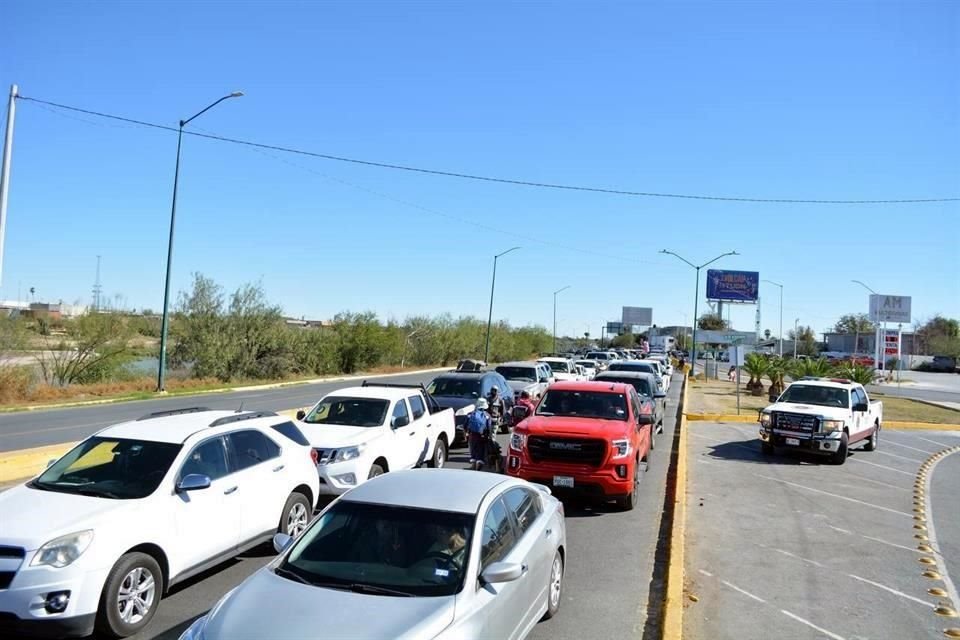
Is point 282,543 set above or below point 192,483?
below

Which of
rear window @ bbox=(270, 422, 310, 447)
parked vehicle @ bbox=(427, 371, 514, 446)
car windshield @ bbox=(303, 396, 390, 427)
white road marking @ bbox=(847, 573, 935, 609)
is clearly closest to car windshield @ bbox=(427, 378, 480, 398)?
parked vehicle @ bbox=(427, 371, 514, 446)

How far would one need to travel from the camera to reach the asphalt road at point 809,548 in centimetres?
653

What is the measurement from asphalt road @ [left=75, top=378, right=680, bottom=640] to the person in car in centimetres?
222

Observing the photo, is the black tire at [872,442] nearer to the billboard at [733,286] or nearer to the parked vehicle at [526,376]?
the parked vehicle at [526,376]

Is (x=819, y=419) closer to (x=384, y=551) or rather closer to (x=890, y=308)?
(x=384, y=551)

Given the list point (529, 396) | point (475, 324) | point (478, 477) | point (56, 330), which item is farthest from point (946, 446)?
point (475, 324)

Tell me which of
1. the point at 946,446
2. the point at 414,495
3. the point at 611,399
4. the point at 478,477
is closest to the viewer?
the point at 414,495

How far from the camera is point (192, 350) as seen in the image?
129 ft

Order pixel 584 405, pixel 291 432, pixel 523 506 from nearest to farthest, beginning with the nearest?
pixel 523 506, pixel 291 432, pixel 584 405

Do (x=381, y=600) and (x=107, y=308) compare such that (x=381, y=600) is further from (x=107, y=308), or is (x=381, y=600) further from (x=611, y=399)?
(x=107, y=308)

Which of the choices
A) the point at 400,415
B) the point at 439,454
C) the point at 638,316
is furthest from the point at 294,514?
the point at 638,316

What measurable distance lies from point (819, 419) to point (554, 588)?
460 inches

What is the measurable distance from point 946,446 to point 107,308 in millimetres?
34551

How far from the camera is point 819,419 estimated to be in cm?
1588
